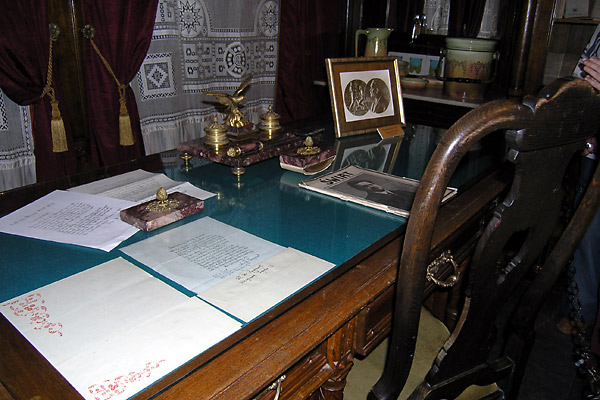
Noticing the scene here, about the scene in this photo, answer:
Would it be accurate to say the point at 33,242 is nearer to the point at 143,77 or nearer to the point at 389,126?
the point at 389,126

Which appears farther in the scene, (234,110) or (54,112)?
(54,112)

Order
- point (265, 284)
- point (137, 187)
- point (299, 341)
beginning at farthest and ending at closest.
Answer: point (137, 187)
point (265, 284)
point (299, 341)

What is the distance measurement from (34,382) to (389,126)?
146 cm

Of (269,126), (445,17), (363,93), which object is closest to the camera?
(269,126)

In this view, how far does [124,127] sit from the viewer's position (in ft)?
7.18

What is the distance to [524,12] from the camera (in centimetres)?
206

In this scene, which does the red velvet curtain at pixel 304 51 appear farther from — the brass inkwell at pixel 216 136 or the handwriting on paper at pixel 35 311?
the handwriting on paper at pixel 35 311

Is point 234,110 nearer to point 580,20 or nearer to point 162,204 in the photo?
point 162,204

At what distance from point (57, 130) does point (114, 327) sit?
1.53 metres

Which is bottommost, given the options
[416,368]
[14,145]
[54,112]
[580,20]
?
[416,368]

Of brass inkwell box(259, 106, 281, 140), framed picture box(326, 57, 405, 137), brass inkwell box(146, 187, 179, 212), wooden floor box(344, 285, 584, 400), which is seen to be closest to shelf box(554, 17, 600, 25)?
framed picture box(326, 57, 405, 137)

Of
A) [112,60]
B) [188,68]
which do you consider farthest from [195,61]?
[112,60]

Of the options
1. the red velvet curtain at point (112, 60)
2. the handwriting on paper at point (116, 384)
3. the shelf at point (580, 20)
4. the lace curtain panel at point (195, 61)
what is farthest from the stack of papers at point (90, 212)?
the shelf at point (580, 20)

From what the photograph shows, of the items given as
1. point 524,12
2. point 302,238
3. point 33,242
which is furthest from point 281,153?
point 524,12
